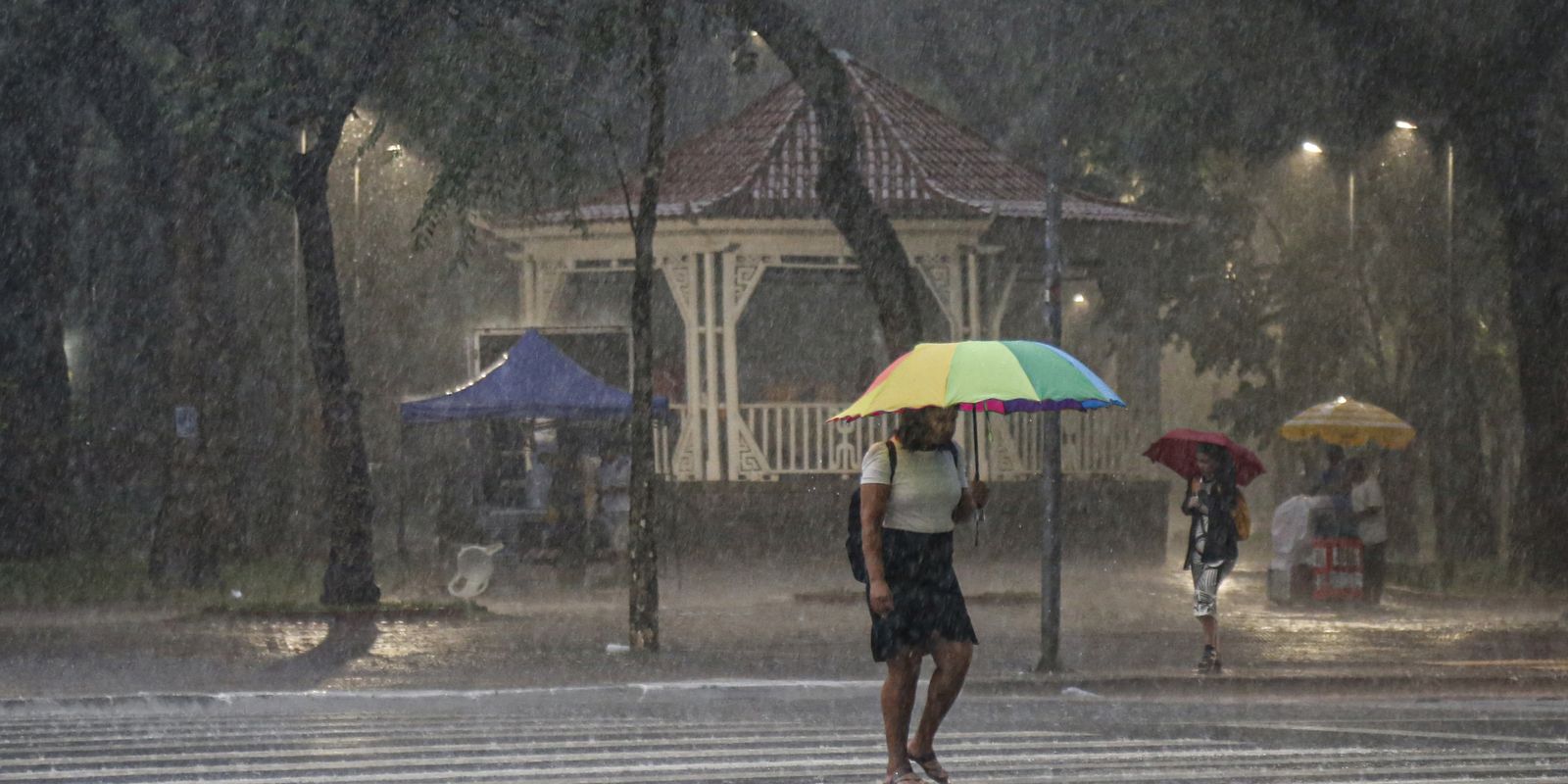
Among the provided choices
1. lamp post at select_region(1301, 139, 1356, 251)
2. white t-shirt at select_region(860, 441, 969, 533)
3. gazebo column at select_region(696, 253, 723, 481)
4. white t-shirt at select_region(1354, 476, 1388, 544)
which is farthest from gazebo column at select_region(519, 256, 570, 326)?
white t-shirt at select_region(860, 441, 969, 533)

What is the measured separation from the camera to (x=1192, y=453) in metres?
17.6

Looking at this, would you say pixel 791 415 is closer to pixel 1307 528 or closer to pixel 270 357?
pixel 1307 528

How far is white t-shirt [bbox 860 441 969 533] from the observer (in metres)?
9.52

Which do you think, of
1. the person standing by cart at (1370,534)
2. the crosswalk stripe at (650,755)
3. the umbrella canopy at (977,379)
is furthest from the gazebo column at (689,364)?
the umbrella canopy at (977,379)

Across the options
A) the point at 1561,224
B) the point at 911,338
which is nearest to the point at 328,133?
the point at 911,338

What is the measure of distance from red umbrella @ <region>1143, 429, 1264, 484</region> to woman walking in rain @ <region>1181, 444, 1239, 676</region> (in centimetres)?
16

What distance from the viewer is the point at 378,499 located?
38688 millimetres

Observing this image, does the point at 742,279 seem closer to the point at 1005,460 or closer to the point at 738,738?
the point at 1005,460

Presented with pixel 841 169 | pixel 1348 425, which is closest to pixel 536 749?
pixel 841 169

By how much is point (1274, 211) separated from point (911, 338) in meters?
23.8

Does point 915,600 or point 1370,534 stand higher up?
point 915,600

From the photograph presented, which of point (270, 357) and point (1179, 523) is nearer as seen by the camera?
point (270, 357)

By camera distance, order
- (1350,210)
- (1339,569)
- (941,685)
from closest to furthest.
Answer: (941,685)
(1339,569)
(1350,210)

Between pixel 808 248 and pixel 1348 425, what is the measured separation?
7289mm
